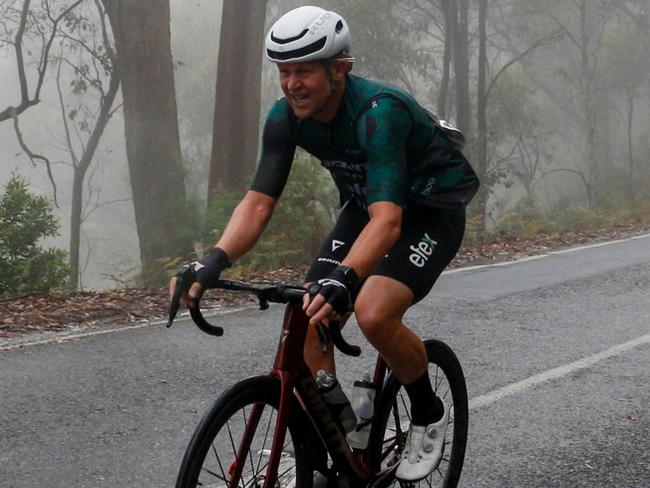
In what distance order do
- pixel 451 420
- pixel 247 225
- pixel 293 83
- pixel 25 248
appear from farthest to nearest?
1. pixel 25 248
2. pixel 451 420
3. pixel 247 225
4. pixel 293 83

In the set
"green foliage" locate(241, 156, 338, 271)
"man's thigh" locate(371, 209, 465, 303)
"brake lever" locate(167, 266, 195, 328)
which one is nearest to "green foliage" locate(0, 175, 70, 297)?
"green foliage" locate(241, 156, 338, 271)

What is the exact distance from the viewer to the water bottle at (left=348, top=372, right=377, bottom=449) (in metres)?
3.98

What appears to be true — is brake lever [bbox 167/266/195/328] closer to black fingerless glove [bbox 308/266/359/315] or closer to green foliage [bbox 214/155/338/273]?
black fingerless glove [bbox 308/266/359/315]

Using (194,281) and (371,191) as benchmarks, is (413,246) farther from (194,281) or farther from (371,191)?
(194,281)

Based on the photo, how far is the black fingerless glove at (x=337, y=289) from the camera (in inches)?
126

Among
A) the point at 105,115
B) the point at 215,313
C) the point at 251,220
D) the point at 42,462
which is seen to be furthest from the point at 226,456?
the point at 105,115

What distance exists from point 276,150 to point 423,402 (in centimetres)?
117

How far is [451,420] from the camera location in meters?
4.79

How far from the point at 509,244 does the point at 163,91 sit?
6.59 metres

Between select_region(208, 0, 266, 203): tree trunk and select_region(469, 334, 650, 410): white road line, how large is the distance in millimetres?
10466

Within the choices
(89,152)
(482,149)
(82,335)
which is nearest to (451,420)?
(82,335)

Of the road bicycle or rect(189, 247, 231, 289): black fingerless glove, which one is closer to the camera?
the road bicycle

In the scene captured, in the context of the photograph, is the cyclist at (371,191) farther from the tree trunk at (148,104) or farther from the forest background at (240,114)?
the tree trunk at (148,104)

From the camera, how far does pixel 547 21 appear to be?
45.2m
